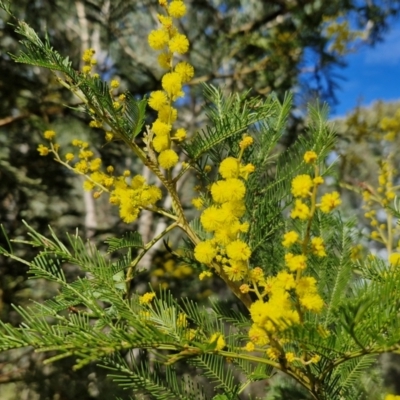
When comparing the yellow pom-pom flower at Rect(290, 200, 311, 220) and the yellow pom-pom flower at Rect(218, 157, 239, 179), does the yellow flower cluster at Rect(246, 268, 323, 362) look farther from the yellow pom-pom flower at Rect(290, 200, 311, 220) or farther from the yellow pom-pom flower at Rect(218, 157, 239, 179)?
the yellow pom-pom flower at Rect(218, 157, 239, 179)

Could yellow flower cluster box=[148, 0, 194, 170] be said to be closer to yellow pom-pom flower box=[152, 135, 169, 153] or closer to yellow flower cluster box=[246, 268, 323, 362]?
yellow pom-pom flower box=[152, 135, 169, 153]

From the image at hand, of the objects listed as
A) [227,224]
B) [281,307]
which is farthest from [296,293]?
[227,224]

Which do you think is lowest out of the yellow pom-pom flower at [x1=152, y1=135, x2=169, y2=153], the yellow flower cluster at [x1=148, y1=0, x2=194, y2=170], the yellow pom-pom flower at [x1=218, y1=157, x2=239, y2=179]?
the yellow pom-pom flower at [x1=218, y1=157, x2=239, y2=179]

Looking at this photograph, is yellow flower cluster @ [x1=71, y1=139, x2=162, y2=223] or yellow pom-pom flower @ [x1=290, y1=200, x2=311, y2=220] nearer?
yellow pom-pom flower @ [x1=290, y1=200, x2=311, y2=220]

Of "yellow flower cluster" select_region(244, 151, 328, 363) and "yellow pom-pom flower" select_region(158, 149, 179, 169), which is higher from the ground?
"yellow pom-pom flower" select_region(158, 149, 179, 169)

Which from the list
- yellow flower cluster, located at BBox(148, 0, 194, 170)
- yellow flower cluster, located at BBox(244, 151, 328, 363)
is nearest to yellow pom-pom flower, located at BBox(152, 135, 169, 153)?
yellow flower cluster, located at BBox(148, 0, 194, 170)

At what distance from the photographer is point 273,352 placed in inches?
25.3

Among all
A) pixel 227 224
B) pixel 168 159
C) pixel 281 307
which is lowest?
pixel 281 307

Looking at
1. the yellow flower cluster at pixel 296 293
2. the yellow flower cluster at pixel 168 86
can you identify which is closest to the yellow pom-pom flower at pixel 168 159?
the yellow flower cluster at pixel 168 86

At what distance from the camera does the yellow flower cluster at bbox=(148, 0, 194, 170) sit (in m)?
0.80

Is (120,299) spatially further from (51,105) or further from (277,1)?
(277,1)

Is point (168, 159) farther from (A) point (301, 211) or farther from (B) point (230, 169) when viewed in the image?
(A) point (301, 211)

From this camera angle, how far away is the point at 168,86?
2.64 feet

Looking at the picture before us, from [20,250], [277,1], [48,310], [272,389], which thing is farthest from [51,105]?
[48,310]
